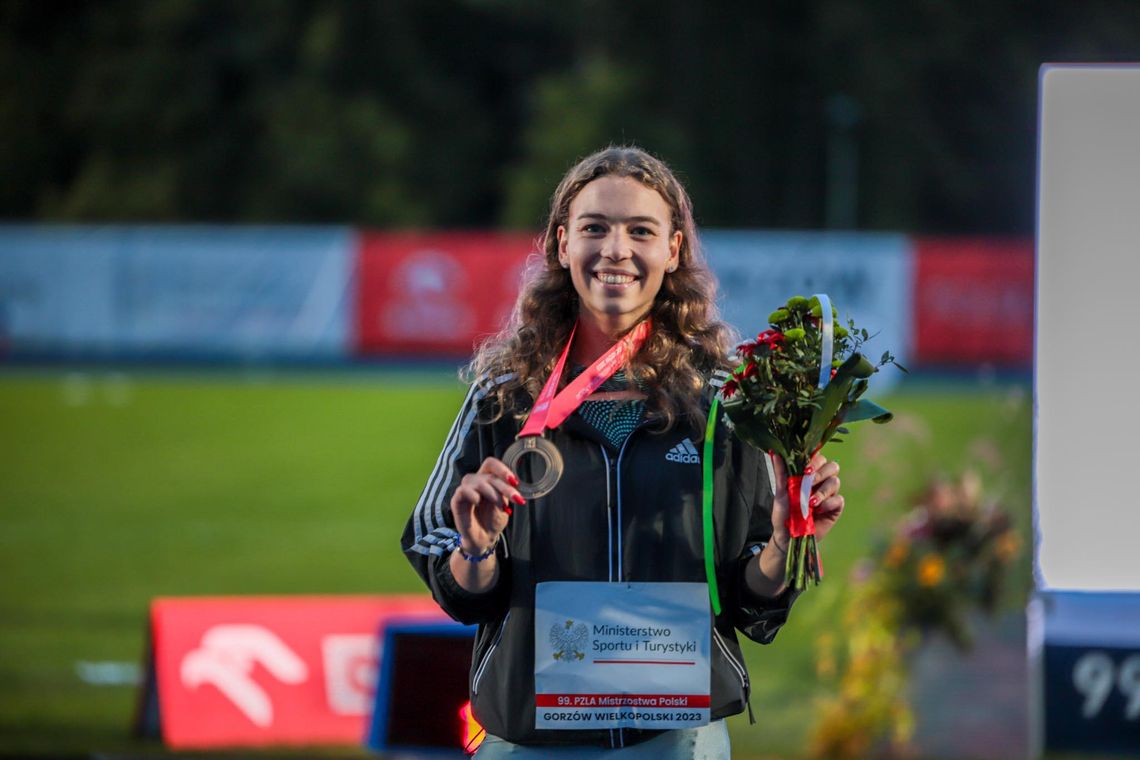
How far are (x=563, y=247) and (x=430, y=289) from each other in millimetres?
24552

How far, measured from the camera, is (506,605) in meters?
2.72

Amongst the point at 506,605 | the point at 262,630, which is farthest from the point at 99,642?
the point at 506,605

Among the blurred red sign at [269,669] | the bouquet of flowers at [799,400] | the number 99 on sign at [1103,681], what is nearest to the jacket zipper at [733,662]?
the bouquet of flowers at [799,400]

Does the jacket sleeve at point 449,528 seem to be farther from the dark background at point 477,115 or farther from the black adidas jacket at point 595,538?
the dark background at point 477,115

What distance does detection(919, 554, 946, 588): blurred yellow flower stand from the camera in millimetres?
6297

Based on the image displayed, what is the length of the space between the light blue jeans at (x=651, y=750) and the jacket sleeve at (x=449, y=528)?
219mm

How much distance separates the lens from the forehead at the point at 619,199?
275 centimetres

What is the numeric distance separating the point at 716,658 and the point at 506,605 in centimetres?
34

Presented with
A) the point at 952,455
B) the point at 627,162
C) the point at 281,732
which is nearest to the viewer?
the point at 627,162

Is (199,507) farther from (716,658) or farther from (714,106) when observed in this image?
(714,106)

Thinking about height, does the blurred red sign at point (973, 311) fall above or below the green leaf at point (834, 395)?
above

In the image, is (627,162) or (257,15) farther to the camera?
(257,15)

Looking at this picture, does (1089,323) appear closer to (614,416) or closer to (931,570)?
(931,570)

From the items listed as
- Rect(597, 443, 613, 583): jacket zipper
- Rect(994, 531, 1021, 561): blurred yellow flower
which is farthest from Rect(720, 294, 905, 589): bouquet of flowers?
Rect(994, 531, 1021, 561): blurred yellow flower
